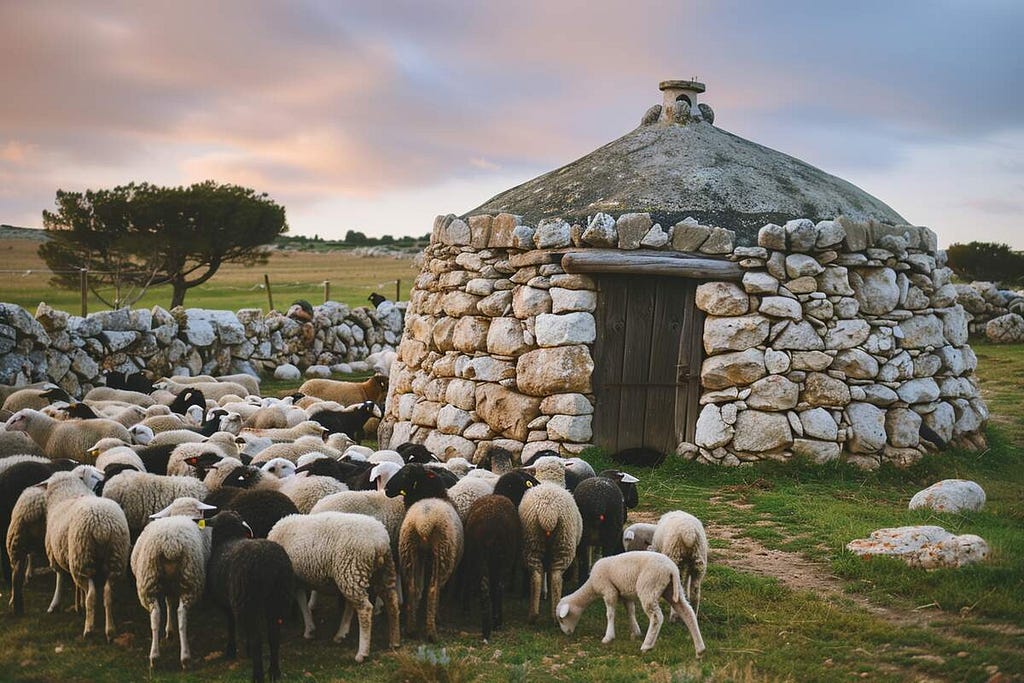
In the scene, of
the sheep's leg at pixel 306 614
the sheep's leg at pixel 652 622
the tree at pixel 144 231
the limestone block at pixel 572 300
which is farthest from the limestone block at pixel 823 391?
the tree at pixel 144 231

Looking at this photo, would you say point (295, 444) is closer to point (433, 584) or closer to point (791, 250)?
point (433, 584)

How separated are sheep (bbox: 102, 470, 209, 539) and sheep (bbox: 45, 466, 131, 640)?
420mm

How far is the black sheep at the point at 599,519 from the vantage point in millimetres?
8055

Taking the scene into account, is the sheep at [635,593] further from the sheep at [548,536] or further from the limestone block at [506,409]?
the limestone block at [506,409]

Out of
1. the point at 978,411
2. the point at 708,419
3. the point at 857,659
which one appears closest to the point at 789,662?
the point at 857,659

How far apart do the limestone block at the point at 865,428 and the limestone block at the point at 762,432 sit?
81 cm

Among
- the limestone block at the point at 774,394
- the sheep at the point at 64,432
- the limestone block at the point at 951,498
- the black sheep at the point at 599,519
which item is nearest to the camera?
the black sheep at the point at 599,519

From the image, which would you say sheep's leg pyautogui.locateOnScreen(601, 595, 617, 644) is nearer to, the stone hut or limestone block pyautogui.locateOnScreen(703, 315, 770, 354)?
the stone hut

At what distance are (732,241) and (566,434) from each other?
3.15m

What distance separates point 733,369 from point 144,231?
1099 inches

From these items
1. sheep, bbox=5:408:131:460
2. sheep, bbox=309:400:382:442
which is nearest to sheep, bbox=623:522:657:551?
sheep, bbox=5:408:131:460

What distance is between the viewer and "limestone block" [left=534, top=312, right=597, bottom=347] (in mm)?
11789

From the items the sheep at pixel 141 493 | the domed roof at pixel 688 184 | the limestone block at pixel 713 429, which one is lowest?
the sheep at pixel 141 493

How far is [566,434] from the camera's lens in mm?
11734
